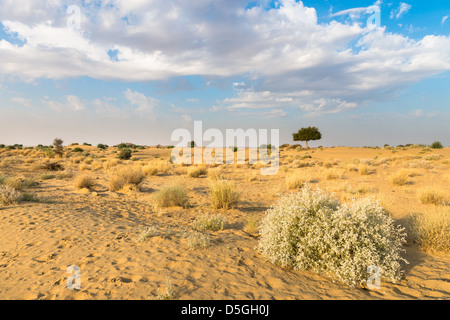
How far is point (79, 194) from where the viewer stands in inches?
466

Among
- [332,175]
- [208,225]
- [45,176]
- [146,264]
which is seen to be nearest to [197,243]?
[146,264]

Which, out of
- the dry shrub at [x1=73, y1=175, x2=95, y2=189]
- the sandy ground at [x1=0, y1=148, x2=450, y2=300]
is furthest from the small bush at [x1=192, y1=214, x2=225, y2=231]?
the dry shrub at [x1=73, y1=175, x2=95, y2=189]

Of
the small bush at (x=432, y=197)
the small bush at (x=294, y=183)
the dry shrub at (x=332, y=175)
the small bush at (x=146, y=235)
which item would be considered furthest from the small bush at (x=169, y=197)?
the dry shrub at (x=332, y=175)

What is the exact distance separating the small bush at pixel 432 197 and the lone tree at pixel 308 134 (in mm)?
49978

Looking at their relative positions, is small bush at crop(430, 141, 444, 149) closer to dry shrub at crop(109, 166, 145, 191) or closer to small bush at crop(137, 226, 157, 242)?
dry shrub at crop(109, 166, 145, 191)

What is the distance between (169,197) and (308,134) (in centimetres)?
5362

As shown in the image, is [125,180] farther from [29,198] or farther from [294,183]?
[294,183]

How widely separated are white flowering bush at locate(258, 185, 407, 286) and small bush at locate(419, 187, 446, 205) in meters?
6.76

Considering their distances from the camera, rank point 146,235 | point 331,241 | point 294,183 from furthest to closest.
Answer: point 294,183
point 146,235
point 331,241

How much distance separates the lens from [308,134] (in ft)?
193
